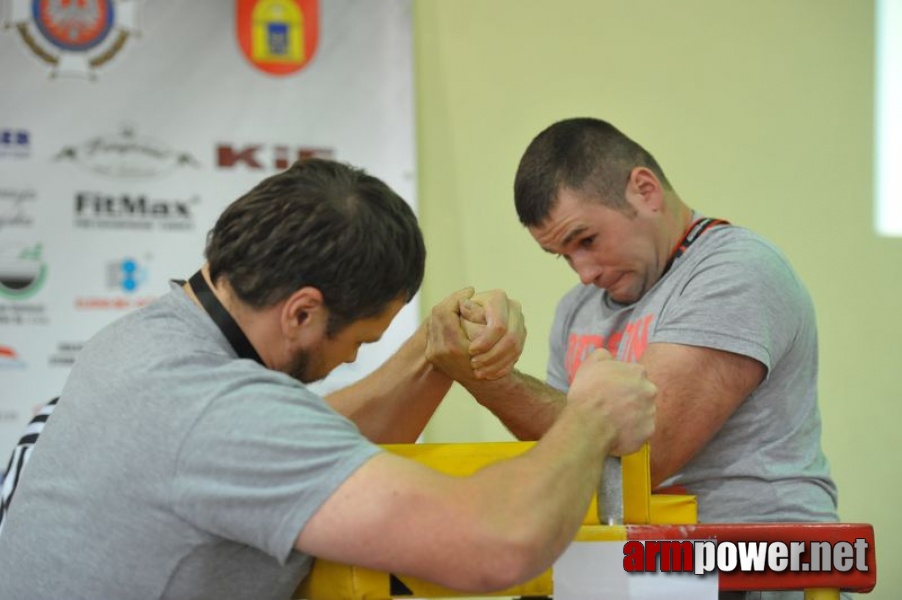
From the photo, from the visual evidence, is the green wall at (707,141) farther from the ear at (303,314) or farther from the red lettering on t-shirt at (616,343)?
the ear at (303,314)

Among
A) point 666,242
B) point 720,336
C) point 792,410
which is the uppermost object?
point 666,242

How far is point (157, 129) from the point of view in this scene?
286 cm

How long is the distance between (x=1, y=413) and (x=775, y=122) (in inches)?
95.2

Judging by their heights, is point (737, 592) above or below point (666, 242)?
below

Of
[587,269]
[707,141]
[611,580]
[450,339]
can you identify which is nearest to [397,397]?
[450,339]

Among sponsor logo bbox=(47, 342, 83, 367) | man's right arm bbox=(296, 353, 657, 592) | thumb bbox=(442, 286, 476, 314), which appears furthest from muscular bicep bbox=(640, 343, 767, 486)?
sponsor logo bbox=(47, 342, 83, 367)

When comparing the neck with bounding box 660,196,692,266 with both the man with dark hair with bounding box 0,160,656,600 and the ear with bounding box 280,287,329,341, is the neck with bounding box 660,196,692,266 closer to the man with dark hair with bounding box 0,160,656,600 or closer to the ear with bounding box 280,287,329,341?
the man with dark hair with bounding box 0,160,656,600

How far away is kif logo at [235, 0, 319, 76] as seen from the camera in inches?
114

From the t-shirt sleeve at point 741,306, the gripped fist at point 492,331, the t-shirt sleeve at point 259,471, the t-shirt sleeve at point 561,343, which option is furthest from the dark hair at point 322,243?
the t-shirt sleeve at point 561,343

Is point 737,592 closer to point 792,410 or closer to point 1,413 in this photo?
point 792,410

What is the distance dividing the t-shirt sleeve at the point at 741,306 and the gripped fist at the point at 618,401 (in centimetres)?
42

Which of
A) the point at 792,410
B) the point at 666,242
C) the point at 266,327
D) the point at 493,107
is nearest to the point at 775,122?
the point at 493,107

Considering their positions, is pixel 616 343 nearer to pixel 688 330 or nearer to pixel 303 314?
pixel 688 330

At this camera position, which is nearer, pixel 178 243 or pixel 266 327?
pixel 266 327
